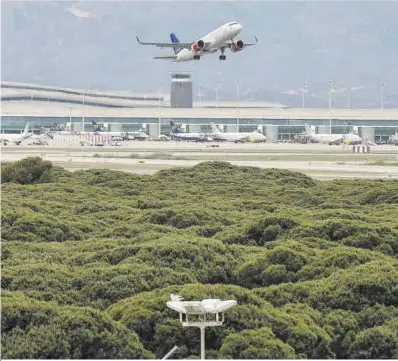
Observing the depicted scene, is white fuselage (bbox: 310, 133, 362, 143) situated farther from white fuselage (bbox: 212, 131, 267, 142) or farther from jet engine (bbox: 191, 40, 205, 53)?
jet engine (bbox: 191, 40, 205, 53)

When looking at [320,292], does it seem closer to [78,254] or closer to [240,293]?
[240,293]

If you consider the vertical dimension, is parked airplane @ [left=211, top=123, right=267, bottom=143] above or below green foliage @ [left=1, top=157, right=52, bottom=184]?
below

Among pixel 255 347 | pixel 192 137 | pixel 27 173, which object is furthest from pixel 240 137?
pixel 255 347

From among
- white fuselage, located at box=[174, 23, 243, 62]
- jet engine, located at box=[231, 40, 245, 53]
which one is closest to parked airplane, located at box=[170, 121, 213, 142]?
white fuselage, located at box=[174, 23, 243, 62]

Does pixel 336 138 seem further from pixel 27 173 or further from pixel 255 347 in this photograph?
pixel 255 347

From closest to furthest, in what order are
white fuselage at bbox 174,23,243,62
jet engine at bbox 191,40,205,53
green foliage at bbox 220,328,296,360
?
A: green foliage at bbox 220,328,296,360, white fuselage at bbox 174,23,243,62, jet engine at bbox 191,40,205,53

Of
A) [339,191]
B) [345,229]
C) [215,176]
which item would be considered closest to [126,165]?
[215,176]

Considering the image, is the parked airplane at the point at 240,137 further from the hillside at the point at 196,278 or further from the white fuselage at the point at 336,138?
the hillside at the point at 196,278

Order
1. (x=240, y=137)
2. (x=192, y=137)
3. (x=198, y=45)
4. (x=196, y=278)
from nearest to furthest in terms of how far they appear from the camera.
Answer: (x=196, y=278), (x=198, y=45), (x=240, y=137), (x=192, y=137)
